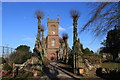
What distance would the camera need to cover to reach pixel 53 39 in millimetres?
52281

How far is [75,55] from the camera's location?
1355 cm

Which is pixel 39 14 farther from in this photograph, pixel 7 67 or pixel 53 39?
pixel 53 39

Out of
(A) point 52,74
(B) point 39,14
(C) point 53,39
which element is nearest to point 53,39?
(C) point 53,39

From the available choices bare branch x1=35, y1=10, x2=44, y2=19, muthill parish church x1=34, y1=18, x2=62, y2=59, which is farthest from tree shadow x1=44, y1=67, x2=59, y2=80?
muthill parish church x1=34, y1=18, x2=62, y2=59

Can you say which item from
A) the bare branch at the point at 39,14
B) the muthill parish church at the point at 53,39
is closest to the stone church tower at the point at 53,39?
the muthill parish church at the point at 53,39

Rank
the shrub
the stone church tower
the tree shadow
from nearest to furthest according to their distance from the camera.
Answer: the tree shadow → the shrub → the stone church tower

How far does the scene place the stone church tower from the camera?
51.3 m

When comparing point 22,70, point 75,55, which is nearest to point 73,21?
point 75,55

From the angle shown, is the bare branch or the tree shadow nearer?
the tree shadow

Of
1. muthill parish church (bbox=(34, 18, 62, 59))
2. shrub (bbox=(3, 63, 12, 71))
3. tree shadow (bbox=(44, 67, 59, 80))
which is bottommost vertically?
tree shadow (bbox=(44, 67, 59, 80))

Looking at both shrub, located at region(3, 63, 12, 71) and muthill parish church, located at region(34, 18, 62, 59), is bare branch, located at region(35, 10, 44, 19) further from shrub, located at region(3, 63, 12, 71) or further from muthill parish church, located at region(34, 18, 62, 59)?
muthill parish church, located at region(34, 18, 62, 59)

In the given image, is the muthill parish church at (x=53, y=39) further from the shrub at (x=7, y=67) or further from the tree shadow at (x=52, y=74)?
the shrub at (x=7, y=67)

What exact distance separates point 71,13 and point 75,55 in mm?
4875

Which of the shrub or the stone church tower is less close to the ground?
Answer: the stone church tower
